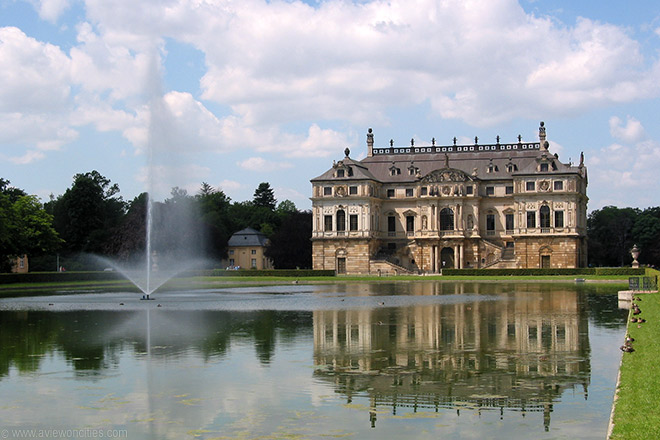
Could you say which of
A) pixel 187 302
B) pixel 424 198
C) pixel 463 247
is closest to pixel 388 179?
pixel 424 198

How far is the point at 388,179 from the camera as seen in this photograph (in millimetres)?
98062

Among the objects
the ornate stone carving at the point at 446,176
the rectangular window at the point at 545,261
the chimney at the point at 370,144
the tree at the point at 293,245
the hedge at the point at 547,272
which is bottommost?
the hedge at the point at 547,272

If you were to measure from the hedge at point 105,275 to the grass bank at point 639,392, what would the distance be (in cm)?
6245

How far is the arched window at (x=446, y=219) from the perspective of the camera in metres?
93.0

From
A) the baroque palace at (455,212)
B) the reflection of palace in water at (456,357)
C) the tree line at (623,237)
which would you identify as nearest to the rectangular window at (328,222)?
the baroque palace at (455,212)

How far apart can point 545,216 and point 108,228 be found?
177ft

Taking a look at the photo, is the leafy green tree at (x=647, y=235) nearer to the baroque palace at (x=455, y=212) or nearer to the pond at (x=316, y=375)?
the baroque palace at (x=455, y=212)

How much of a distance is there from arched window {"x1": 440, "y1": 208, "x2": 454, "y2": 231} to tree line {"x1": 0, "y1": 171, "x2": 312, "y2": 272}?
20.2 meters

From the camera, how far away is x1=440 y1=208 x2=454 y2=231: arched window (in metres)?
93.0

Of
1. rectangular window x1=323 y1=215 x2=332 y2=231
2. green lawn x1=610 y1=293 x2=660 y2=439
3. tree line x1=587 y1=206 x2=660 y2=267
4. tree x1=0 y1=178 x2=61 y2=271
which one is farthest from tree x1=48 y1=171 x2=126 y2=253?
green lawn x1=610 y1=293 x2=660 y2=439

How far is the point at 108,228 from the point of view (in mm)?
102250

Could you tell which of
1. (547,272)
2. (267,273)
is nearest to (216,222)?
(267,273)

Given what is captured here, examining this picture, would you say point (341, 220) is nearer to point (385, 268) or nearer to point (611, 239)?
point (385, 268)

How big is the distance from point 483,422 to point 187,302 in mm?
31647
